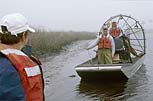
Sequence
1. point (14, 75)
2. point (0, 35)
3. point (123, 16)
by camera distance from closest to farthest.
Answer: point (14, 75)
point (0, 35)
point (123, 16)

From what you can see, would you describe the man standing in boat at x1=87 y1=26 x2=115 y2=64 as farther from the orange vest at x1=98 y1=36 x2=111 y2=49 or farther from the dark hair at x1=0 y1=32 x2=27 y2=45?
the dark hair at x1=0 y1=32 x2=27 y2=45

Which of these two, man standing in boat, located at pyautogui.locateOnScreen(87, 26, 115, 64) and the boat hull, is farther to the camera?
man standing in boat, located at pyautogui.locateOnScreen(87, 26, 115, 64)

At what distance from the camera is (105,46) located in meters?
14.4

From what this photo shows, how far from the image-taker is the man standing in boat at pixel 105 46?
1419cm

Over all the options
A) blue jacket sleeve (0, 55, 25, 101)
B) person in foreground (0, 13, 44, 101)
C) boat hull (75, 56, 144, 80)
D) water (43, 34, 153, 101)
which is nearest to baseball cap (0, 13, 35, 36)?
person in foreground (0, 13, 44, 101)

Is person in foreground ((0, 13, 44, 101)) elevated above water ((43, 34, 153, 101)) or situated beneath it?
elevated above

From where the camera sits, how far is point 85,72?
45.5ft

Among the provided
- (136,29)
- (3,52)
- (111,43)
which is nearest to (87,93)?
(111,43)

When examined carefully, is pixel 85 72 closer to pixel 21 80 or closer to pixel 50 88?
pixel 50 88

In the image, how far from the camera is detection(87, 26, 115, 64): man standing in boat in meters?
14.2

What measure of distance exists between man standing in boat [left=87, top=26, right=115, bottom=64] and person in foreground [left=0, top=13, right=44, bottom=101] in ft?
37.1

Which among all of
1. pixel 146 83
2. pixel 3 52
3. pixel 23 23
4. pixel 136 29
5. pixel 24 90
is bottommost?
pixel 146 83

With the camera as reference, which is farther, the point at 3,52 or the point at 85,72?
the point at 85,72

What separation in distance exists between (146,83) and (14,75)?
1284 cm
